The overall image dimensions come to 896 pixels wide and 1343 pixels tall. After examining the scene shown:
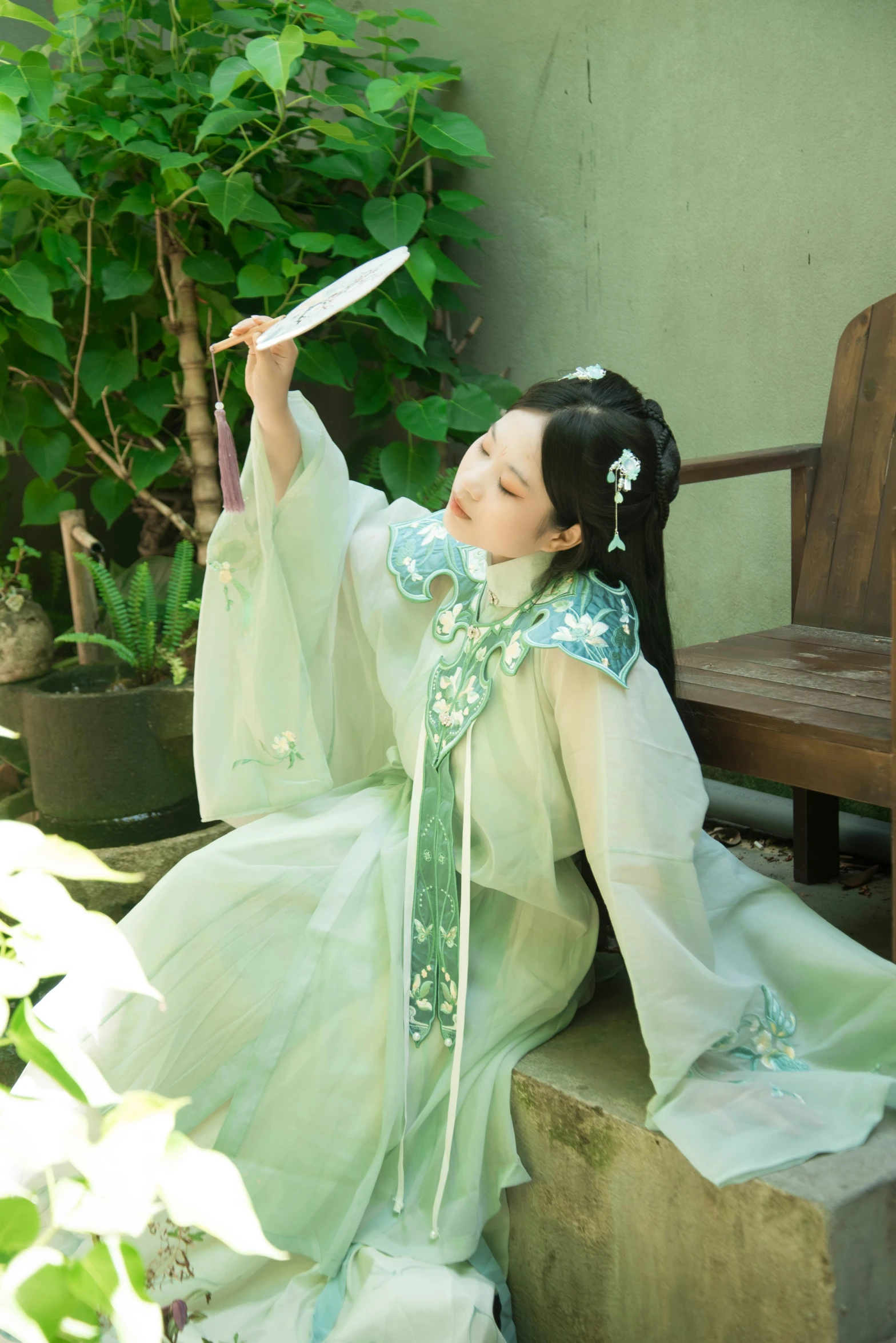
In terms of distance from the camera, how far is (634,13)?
119 inches

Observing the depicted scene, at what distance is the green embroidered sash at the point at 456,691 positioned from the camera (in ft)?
5.61

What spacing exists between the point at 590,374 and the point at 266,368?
0.49m

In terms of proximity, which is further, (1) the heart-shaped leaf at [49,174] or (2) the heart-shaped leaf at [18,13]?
(1) the heart-shaped leaf at [49,174]

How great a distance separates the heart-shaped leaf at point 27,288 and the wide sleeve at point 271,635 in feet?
4.71

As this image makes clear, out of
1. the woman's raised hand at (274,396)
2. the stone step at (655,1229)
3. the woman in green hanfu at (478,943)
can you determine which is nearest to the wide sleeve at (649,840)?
the woman in green hanfu at (478,943)

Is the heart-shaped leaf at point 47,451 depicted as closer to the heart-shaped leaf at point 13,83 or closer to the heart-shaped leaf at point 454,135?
the heart-shaped leaf at point 13,83

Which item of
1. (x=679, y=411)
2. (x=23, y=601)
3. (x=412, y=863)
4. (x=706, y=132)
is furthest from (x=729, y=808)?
(x=23, y=601)

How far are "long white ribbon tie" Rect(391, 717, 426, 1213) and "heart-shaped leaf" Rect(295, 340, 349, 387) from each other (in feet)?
5.93

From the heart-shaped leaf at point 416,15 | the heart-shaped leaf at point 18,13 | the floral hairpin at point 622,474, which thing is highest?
the heart-shaped leaf at point 416,15

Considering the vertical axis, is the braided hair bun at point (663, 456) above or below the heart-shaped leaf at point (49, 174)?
below

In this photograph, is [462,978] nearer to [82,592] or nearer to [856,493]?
[856,493]

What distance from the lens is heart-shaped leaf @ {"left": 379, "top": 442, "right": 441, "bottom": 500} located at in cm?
346

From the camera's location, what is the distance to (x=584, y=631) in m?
1.70

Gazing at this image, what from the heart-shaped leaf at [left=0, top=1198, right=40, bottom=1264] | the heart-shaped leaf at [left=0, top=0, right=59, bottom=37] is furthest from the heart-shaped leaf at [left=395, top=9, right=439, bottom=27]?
the heart-shaped leaf at [left=0, top=1198, right=40, bottom=1264]
